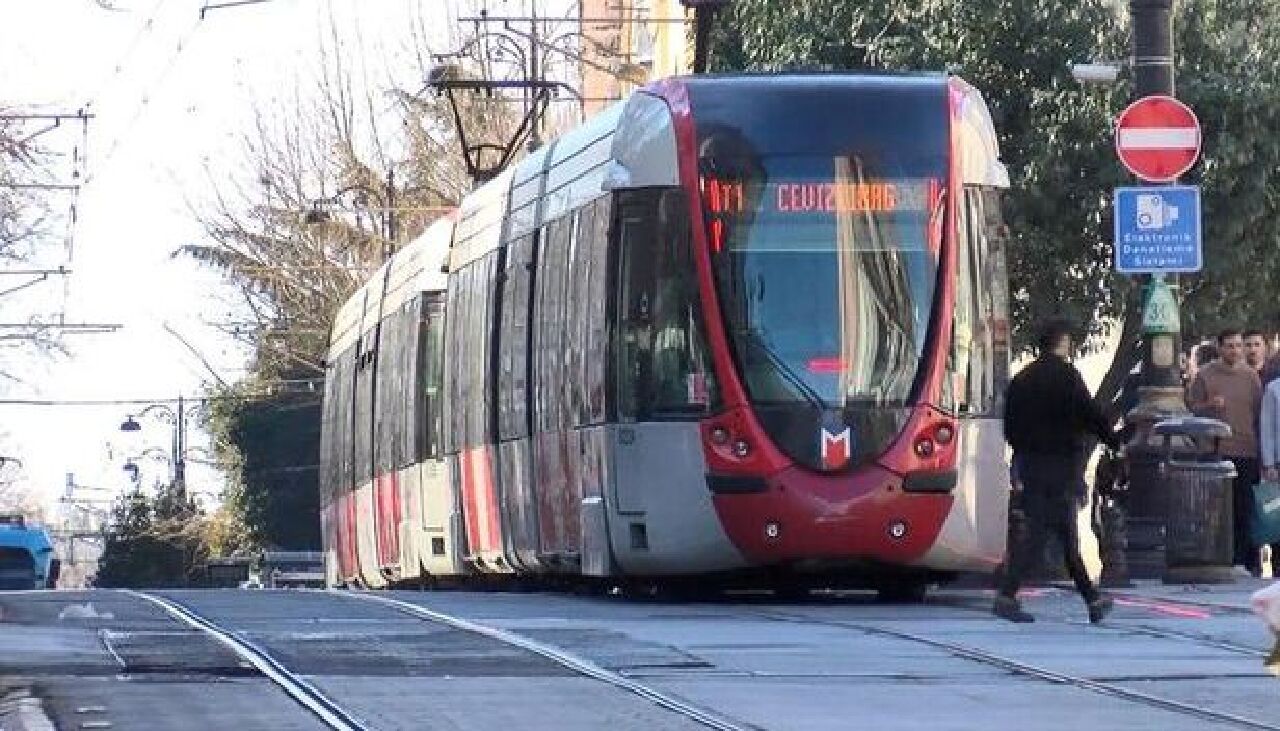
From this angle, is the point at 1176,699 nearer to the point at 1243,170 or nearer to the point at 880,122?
the point at 880,122

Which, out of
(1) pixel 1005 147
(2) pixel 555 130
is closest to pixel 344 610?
(1) pixel 1005 147

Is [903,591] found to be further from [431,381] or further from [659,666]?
[431,381]

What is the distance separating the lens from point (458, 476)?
27.3 metres

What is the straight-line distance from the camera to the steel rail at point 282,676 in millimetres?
12141

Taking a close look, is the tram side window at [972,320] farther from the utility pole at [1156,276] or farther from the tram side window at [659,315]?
the utility pole at [1156,276]

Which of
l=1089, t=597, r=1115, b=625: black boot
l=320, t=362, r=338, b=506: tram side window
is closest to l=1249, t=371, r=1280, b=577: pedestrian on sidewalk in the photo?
l=1089, t=597, r=1115, b=625: black boot

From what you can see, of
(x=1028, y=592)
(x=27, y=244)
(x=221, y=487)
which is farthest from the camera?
(x=221, y=487)

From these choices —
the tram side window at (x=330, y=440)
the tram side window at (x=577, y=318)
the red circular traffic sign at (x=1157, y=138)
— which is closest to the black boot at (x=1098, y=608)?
the tram side window at (x=577, y=318)

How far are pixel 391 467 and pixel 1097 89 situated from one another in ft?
25.1

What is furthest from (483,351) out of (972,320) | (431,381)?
(972,320)

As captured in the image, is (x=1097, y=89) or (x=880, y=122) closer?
(x=880, y=122)

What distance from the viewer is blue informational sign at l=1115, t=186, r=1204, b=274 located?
22.5 meters

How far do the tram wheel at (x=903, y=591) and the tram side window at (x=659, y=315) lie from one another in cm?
236

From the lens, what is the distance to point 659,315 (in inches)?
792
